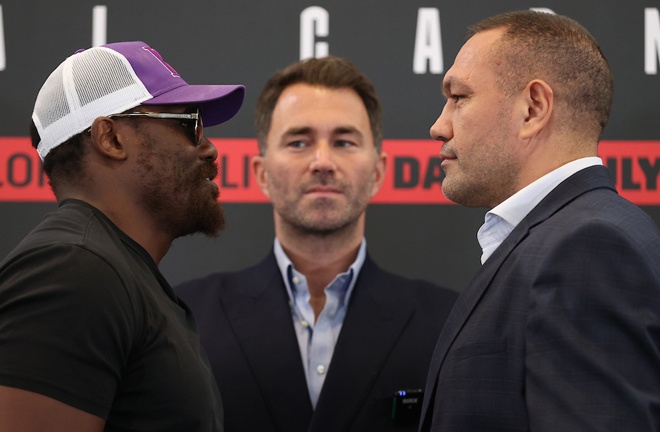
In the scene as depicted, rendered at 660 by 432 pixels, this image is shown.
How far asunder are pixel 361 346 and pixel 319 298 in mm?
240

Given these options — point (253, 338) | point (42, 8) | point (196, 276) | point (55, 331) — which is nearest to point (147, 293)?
point (55, 331)

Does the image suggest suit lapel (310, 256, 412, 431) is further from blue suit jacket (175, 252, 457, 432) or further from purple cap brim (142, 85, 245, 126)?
purple cap brim (142, 85, 245, 126)

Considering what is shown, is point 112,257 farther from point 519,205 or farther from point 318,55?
point 318,55

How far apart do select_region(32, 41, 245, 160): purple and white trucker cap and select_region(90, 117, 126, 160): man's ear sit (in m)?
0.02

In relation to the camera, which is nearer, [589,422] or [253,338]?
[589,422]

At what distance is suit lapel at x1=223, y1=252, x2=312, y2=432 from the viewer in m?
2.55

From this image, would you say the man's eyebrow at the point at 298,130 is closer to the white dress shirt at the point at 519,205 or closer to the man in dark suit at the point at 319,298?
the man in dark suit at the point at 319,298

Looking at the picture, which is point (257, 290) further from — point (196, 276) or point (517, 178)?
point (517, 178)

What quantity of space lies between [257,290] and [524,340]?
134cm

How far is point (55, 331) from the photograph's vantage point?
145 cm

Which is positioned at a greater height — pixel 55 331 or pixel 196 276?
pixel 55 331

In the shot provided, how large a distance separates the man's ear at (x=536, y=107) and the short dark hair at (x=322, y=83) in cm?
109

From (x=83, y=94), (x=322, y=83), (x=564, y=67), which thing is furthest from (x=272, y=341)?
(x=564, y=67)

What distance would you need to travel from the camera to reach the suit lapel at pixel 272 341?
8.38 ft
